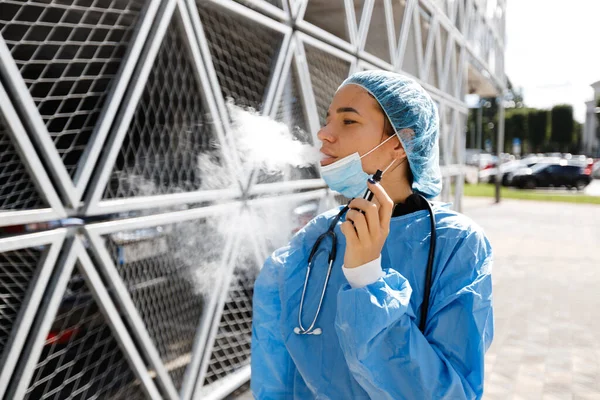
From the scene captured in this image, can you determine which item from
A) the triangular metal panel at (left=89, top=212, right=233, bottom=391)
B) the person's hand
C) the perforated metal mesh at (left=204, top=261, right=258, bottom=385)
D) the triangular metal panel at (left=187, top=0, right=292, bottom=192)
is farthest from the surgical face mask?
the perforated metal mesh at (left=204, top=261, right=258, bottom=385)

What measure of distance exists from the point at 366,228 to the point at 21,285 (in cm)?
158

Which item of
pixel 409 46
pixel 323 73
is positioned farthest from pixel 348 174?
pixel 409 46

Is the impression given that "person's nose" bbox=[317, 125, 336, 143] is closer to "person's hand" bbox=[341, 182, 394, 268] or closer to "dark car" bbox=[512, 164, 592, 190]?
"person's hand" bbox=[341, 182, 394, 268]

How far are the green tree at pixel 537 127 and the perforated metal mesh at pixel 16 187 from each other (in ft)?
214

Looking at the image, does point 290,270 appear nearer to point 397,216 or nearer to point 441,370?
point 397,216

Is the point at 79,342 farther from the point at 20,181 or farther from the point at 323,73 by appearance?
the point at 323,73

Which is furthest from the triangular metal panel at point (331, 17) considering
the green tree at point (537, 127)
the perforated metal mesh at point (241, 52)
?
the green tree at point (537, 127)

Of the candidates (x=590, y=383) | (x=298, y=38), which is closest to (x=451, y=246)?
(x=298, y=38)

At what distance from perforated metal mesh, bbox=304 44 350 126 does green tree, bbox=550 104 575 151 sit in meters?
61.4

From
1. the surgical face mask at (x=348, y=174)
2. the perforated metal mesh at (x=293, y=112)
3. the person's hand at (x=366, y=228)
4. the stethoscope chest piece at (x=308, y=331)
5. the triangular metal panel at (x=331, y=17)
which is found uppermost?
the triangular metal panel at (x=331, y=17)

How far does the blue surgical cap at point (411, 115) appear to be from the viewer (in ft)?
4.65

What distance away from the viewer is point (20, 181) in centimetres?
192

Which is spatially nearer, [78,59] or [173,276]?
[78,59]

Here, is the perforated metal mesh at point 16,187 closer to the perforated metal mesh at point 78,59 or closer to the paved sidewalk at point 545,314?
the perforated metal mesh at point 78,59
